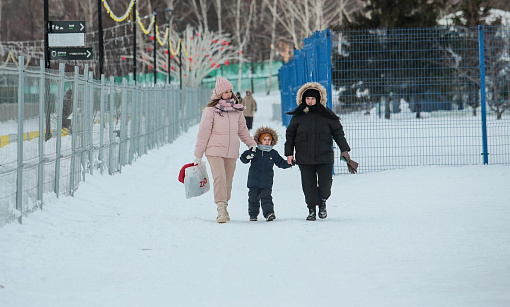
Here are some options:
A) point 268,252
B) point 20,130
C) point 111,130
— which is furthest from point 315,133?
point 111,130

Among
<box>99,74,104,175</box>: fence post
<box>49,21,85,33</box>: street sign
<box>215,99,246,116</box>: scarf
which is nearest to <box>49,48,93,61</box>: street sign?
<box>49,21,85,33</box>: street sign

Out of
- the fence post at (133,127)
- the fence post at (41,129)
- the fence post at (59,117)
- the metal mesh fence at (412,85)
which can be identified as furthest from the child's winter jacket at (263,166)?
the fence post at (133,127)

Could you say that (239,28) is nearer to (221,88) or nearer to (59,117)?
(59,117)

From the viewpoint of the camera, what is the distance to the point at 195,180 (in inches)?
389

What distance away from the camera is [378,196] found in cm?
1181

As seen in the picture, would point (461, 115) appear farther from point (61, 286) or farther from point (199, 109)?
point (199, 109)

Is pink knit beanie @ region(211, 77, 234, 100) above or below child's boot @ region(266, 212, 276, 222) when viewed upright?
above

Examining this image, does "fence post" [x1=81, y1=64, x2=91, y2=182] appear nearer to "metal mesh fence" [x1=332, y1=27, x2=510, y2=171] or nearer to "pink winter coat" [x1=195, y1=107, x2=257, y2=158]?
"pink winter coat" [x1=195, y1=107, x2=257, y2=158]

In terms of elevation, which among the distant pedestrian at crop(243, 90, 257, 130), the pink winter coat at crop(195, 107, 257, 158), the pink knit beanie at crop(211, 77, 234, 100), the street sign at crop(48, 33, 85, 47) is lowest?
the pink winter coat at crop(195, 107, 257, 158)

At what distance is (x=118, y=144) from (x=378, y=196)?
6.16m

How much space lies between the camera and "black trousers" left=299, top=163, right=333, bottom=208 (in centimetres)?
967

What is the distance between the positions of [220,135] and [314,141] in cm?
100

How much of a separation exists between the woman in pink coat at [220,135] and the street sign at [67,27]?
22.5 ft

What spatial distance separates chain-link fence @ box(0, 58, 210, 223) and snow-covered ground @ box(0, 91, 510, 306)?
352 mm
